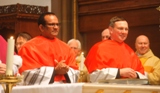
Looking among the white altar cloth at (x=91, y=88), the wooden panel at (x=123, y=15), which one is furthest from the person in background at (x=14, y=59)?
the wooden panel at (x=123, y=15)

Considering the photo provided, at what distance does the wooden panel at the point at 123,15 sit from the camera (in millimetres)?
7516

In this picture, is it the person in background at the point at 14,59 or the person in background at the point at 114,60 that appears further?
the person in background at the point at 114,60

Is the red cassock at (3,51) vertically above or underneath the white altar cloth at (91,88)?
above

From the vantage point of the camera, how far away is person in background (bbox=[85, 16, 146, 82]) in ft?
15.6

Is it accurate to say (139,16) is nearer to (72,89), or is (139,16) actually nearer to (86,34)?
(86,34)

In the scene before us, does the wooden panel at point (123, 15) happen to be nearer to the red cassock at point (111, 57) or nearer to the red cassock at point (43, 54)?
the red cassock at point (111, 57)

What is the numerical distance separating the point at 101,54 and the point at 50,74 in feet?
2.86

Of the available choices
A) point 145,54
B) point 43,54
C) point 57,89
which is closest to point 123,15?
point 145,54

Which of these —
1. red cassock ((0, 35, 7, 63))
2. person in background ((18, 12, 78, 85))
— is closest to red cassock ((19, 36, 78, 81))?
person in background ((18, 12, 78, 85))

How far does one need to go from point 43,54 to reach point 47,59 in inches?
3.0

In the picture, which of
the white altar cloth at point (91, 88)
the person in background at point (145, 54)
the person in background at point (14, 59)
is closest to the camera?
the white altar cloth at point (91, 88)

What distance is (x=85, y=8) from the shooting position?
831cm

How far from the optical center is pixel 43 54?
15.8 feet

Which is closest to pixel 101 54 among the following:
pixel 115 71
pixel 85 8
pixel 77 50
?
pixel 115 71
